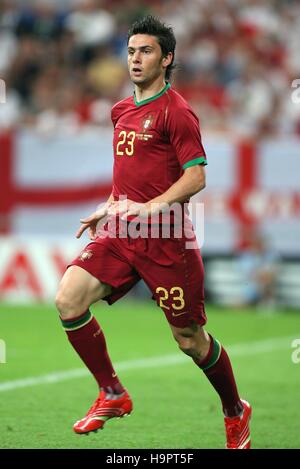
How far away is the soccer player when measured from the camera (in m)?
6.07

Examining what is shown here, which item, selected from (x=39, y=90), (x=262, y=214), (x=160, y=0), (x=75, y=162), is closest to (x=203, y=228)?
(x=262, y=214)

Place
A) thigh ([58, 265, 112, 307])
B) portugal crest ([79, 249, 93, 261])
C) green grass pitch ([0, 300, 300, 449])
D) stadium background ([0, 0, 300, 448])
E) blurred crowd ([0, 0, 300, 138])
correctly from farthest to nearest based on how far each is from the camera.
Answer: blurred crowd ([0, 0, 300, 138]) < stadium background ([0, 0, 300, 448]) < green grass pitch ([0, 300, 300, 449]) < portugal crest ([79, 249, 93, 261]) < thigh ([58, 265, 112, 307])

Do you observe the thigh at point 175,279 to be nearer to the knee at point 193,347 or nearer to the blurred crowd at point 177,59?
the knee at point 193,347

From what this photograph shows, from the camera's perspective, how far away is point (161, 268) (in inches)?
241

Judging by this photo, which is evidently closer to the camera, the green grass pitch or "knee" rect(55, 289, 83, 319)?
"knee" rect(55, 289, 83, 319)

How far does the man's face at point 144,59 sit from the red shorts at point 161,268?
3.12ft

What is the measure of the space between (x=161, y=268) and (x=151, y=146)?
2.35 ft

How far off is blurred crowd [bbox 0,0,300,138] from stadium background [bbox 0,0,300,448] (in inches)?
0.9

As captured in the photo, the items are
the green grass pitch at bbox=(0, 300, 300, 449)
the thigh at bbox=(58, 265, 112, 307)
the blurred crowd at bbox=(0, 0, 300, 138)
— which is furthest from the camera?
the blurred crowd at bbox=(0, 0, 300, 138)

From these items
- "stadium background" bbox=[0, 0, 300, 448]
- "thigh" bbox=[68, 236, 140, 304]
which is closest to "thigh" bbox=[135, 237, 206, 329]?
"thigh" bbox=[68, 236, 140, 304]

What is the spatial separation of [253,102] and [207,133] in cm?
104

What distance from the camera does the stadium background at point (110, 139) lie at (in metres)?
14.4

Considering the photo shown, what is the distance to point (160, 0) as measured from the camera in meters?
17.5

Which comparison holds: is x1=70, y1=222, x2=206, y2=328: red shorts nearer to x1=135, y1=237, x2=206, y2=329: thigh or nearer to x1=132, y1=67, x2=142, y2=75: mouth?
x1=135, y1=237, x2=206, y2=329: thigh
